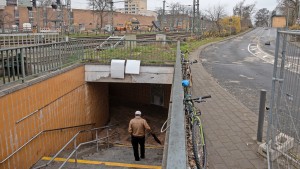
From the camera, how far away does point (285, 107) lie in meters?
4.20

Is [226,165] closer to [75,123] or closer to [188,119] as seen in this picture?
[188,119]

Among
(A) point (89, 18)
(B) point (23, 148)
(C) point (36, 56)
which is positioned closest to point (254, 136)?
(B) point (23, 148)

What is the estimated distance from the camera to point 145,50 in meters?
13.0

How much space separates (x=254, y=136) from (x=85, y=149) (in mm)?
6771

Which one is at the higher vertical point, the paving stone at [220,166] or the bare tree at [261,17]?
the bare tree at [261,17]

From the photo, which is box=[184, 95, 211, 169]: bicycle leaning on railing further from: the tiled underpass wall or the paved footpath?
the tiled underpass wall

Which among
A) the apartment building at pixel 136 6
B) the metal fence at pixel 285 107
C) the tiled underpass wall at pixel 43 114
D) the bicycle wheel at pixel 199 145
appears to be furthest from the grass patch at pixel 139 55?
the apartment building at pixel 136 6

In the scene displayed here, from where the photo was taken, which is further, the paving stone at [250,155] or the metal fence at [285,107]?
the paving stone at [250,155]

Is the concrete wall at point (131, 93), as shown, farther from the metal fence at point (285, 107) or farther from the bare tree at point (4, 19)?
the bare tree at point (4, 19)

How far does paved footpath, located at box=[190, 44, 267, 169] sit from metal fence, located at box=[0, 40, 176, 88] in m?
3.39

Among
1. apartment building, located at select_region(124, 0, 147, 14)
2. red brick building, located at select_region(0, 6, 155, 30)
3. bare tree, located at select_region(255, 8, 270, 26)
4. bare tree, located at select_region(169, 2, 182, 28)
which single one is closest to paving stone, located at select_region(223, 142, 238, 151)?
red brick building, located at select_region(0, 6, 155, 30)

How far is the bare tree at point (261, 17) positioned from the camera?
11539 centimetres

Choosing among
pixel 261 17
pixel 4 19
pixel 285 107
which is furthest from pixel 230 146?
pixel 261 17

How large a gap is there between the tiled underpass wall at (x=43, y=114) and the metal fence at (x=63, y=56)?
448mm
